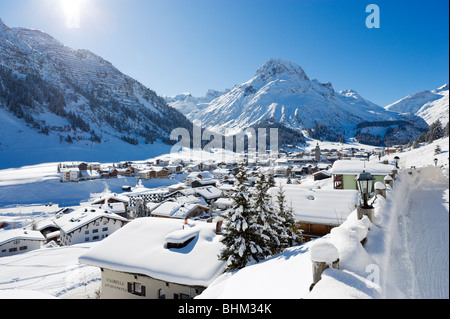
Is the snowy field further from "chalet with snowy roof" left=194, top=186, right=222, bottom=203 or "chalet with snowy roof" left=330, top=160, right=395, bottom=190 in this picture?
"chalet with snowy roof" left=194, top=186, right=222, bottom=203

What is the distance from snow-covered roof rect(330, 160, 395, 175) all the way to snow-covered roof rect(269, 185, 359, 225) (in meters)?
6.16

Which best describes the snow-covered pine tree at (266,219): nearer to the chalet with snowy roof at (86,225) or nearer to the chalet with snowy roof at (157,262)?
the chalet with snowy roof at (157,262)

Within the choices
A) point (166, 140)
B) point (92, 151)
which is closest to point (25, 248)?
point (92, 151)

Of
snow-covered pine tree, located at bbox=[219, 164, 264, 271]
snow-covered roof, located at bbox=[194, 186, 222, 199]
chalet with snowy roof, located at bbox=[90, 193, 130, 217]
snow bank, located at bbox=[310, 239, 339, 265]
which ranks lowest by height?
chalet with snowy roof, located at bbox=[90, 193, 130, 217]

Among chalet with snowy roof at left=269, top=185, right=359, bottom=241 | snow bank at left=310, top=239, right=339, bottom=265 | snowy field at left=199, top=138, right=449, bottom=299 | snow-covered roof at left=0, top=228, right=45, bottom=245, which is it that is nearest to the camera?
snowy field at left=199, top=138, right=449, bottom=299

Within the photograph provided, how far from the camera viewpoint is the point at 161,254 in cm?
1265

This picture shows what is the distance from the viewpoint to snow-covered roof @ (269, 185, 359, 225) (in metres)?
15.2

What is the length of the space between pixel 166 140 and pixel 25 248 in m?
130

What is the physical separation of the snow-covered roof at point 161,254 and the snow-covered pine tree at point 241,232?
1.04 meters

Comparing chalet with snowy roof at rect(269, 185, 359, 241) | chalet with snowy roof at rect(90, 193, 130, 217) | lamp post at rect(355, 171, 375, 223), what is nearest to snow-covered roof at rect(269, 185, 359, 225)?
chalet with snowy roof at rect(269, 185, 359, 241)

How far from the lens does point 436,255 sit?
634 centimetres

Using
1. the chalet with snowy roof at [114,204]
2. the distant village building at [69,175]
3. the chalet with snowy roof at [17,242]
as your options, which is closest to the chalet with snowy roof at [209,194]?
the chalet with snowy roof at [114,204]

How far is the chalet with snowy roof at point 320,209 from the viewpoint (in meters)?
15.2
